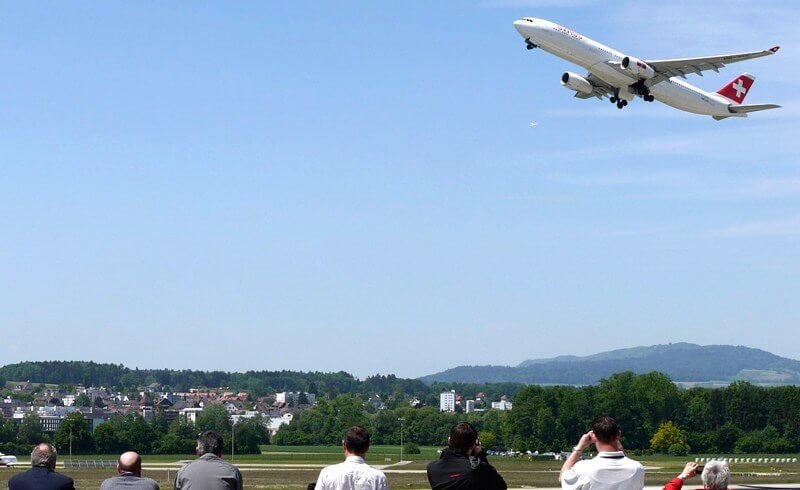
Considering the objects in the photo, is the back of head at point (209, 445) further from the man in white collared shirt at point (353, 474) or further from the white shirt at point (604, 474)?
the white shirt at point (604, 474)

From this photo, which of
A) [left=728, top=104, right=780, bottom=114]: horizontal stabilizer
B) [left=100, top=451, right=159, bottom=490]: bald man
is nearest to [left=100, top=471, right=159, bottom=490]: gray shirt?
[left=100, top=451, right=159, bottom=490]: bald man

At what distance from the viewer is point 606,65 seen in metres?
68.2

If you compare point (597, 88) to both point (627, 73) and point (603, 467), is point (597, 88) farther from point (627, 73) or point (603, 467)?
point (603, 467)

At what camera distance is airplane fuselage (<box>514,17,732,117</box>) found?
2584 inches

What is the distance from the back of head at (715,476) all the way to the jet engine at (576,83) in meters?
61.4

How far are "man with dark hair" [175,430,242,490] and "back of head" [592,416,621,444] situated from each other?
3772mm

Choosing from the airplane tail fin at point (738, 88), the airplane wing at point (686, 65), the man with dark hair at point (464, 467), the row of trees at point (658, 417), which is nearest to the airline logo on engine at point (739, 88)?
the airplane tail fin at point (738, 88)

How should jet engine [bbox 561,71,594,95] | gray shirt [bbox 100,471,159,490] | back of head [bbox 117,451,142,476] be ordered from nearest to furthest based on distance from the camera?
gray shirt [bbox 100,471,159,490]
back of head [bbox 117,451,142,476]
jet engine [bbox 561,71,594,95]

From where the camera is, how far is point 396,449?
139 metres

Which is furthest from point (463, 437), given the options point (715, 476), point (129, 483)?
point (129, 483)

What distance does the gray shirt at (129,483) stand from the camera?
12.7 metres

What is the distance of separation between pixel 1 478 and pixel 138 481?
57862 millimetres

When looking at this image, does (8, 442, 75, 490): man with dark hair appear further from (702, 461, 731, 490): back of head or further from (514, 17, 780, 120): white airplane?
(514, 17, 780, 120): white airplane

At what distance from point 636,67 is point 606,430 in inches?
2298
